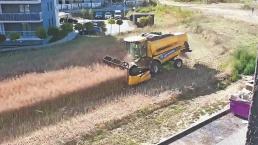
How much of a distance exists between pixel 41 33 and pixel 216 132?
21.0 metres

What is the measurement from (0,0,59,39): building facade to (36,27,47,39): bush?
1.76 m

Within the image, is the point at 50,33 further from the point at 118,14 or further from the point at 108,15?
the point at 118,14

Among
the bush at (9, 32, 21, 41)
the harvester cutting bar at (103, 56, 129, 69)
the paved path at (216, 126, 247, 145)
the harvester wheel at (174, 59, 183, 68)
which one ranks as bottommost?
the paved path at (216, 126, 247, 145)

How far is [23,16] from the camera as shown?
106ft

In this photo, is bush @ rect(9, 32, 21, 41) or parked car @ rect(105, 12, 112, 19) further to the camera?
parked car @ rect(105, 12, 112, 19)

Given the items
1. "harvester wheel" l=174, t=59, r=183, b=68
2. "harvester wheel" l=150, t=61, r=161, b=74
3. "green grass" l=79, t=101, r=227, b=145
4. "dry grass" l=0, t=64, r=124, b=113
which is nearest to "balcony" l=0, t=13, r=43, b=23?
"dry grass" l=0, t=64, r=124, b=113

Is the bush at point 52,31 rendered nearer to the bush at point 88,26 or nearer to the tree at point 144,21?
the bush at point 88,26

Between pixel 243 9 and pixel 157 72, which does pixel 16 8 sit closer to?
pixel 157 72

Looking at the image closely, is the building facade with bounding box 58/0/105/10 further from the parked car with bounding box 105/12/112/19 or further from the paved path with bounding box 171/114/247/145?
the paved path with bounding box 171/114/247/145

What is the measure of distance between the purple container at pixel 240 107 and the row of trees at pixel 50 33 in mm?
20288

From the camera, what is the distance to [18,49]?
28.6 metres

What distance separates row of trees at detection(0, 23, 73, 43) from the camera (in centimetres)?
3058

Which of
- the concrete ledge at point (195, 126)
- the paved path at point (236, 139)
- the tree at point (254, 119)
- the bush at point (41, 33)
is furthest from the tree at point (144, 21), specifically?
the tree at point (254, 119)

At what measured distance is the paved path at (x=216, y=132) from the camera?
39.7 ft
